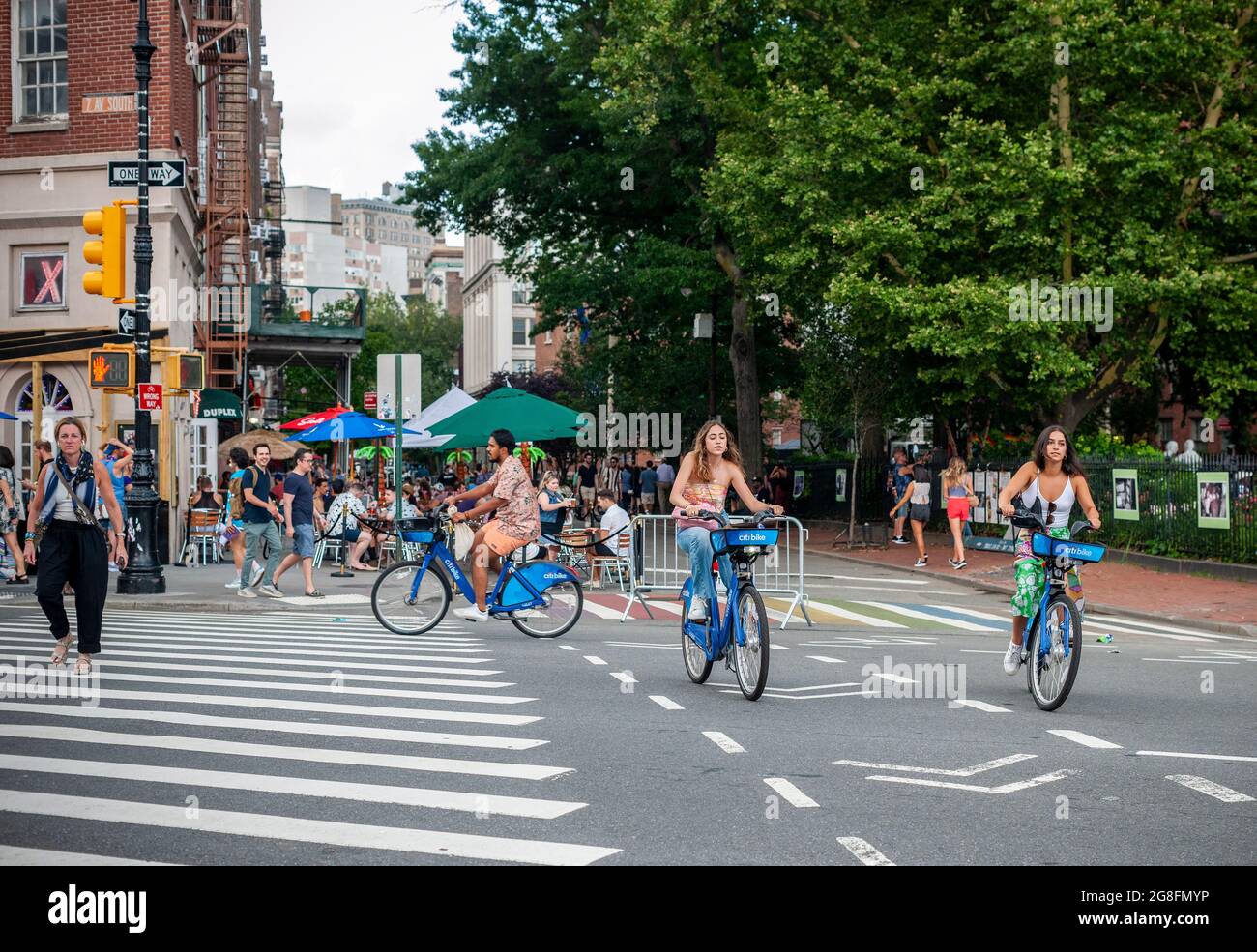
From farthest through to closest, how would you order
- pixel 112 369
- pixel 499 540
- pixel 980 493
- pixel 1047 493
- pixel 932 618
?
pixel 980 493 → pixel 112 369 → pixel 932 618 → pixel 499 540 → pixel 1047 493

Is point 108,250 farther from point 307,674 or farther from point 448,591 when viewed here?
point 307,674

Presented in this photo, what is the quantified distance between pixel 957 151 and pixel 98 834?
967 inches

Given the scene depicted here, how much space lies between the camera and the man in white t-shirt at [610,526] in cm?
2081

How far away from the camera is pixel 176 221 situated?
29.4 meters

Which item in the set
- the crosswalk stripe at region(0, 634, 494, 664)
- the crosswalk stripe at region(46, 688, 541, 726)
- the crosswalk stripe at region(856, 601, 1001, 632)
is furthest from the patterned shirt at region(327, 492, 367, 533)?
the crosswalk stripe at region(46, 688, 541, 726)

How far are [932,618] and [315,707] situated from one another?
34.4 feet

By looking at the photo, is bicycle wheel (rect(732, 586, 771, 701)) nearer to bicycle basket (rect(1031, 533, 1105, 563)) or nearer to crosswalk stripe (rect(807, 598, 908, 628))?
bicycle basket (rect(1031, 533, 1105, 563))

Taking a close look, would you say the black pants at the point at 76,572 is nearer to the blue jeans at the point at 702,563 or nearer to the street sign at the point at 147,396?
the blue jeans at the point at 702,563

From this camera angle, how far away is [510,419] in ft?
82.3

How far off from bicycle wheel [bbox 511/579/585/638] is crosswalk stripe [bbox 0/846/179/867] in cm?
892

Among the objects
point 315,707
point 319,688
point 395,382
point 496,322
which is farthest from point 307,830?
point 496,322

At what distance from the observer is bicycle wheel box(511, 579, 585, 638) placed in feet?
48.2

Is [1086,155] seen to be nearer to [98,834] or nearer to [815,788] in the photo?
[815,788]
